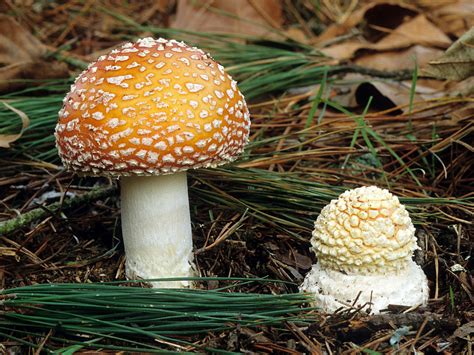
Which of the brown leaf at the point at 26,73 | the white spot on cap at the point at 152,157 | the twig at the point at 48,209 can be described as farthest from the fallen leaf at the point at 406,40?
the white spot on cap at the point at 152,157

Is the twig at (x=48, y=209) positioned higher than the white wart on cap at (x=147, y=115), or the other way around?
the white wart on cap at (x=147, y=115)

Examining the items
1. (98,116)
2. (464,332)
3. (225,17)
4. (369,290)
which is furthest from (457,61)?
(225,17)

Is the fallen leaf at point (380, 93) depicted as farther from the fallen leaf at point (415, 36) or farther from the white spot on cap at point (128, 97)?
the white spot on cap at point (128, 97)

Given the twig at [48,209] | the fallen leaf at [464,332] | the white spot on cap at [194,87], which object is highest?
the white spot on cap at [194,87]

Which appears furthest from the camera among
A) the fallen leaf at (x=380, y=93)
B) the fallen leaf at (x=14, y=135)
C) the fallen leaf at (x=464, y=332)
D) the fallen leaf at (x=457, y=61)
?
the fallen leaf at (x=380, y=93)

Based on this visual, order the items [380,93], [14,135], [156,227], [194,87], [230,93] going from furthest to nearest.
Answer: [380,93] < [14,135] < [156,227] < [230,93] < [194,87]

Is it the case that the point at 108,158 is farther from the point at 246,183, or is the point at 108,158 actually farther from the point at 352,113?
the point at 352,113

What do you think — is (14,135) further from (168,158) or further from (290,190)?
(290,190)

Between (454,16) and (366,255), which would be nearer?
(366,255)
